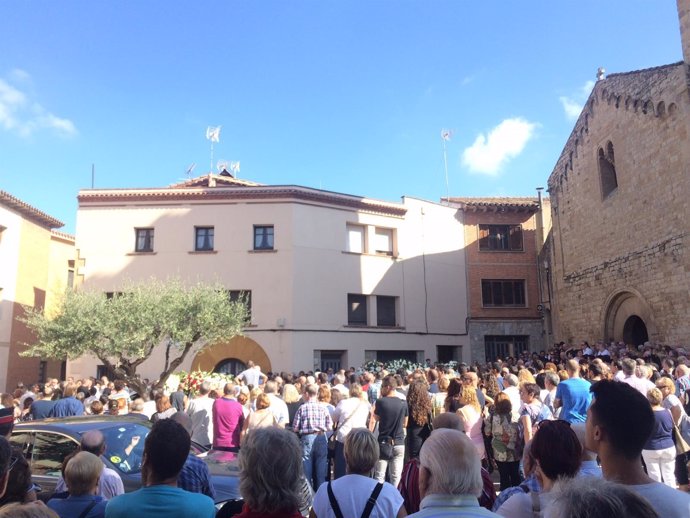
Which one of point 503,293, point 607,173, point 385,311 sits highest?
point 607,173

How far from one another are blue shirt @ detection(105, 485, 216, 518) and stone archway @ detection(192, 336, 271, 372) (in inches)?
768

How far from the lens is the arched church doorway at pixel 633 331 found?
18906 mm

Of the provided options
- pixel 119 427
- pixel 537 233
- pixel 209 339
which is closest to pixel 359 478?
pixel 119 427

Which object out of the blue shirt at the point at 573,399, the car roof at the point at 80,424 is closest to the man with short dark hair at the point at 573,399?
the blue shirt at the point at 573,399

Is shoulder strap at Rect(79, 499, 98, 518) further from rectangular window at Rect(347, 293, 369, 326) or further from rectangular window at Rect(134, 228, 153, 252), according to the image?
rectangular window at Rect(134, 228, 153, 252)

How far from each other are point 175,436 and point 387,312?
22.1m

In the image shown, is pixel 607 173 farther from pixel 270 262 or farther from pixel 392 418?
pixel 392 418

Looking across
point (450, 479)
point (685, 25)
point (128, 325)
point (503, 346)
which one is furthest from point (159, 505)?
point (503, 346)

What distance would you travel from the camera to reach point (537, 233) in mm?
27734

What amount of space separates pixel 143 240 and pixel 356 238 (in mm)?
9229

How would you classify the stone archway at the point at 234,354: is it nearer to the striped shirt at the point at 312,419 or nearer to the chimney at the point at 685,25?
the striped shirt at the point at 312,419

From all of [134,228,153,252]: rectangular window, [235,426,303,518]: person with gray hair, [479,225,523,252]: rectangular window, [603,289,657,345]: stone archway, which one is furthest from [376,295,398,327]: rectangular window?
[235,426,303,518]: person with gray hair

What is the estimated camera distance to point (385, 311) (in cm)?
2483

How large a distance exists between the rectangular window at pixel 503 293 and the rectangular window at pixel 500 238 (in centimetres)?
166
